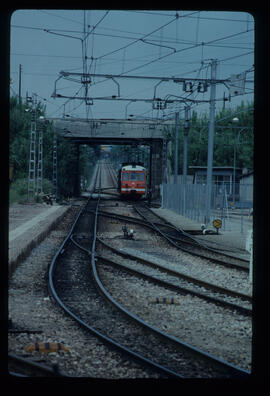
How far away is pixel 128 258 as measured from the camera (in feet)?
42.5

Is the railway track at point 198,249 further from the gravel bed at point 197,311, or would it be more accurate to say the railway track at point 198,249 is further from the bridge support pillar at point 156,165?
the bridge support pillar at point 156,165

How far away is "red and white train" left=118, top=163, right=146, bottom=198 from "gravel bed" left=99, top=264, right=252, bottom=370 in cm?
2979

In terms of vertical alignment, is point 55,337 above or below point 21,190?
below

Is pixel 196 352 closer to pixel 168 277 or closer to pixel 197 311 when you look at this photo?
pixel 197 311

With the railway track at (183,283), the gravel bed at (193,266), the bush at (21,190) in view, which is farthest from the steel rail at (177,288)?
the bush at (21,190)

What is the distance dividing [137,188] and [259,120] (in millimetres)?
35776

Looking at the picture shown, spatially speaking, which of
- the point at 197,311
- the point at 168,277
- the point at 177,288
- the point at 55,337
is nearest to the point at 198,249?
the point at 168,277

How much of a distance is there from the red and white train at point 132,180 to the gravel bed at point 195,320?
29.8 metres

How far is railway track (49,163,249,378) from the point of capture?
5.07m

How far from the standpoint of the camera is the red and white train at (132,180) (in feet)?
129

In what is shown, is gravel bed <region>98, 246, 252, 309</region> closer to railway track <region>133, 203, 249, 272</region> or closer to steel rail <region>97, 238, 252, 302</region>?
steel rail <region>97, 238, 252, 302</region>

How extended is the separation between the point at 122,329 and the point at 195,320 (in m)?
1.15

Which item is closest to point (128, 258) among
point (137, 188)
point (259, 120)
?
point (259, 120)

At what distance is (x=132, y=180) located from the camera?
3944cm
